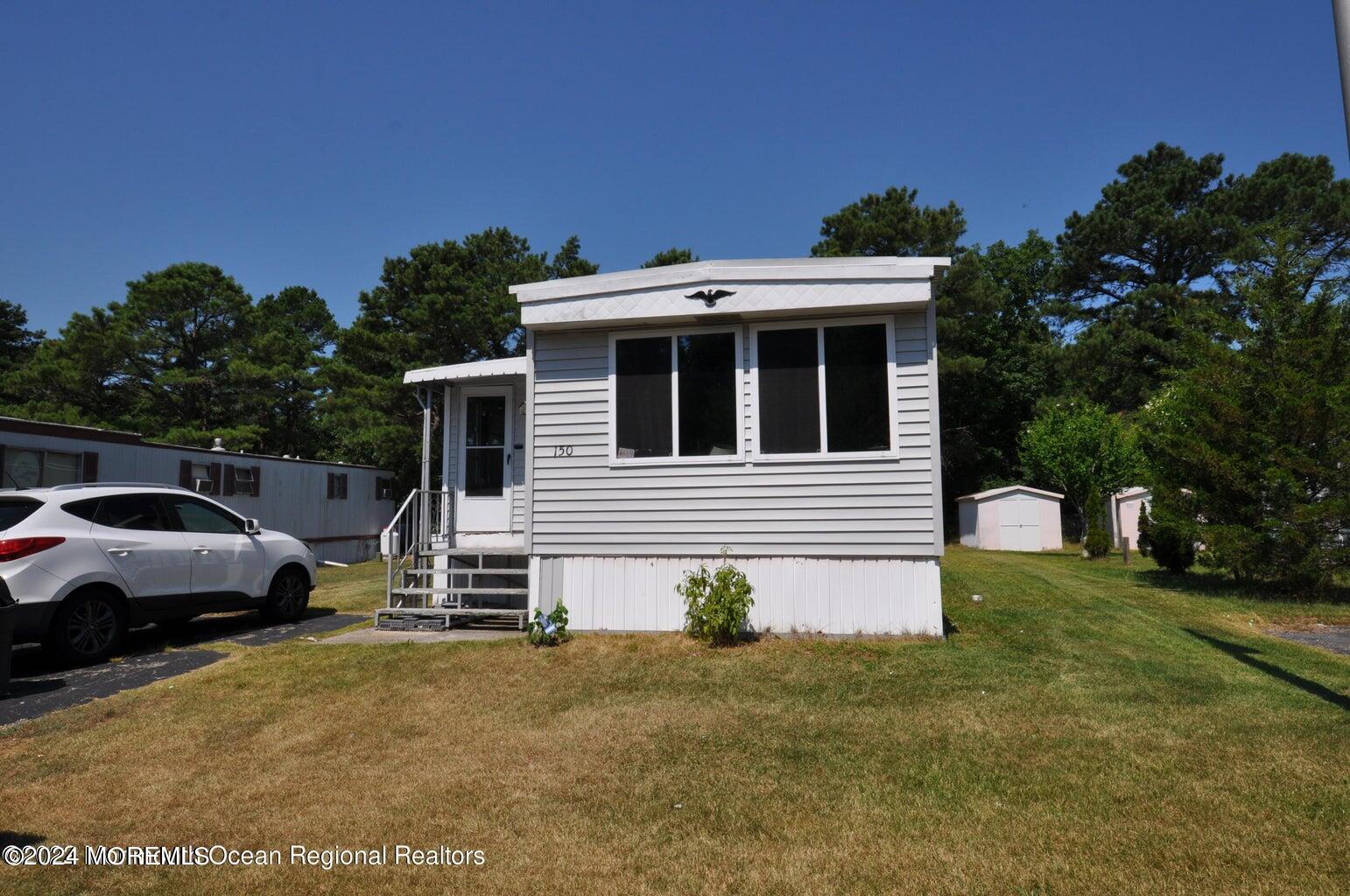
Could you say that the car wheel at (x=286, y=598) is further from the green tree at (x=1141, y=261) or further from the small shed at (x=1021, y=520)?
the green tree at (x=1141, y=261)

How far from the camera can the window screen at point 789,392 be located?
723 cm

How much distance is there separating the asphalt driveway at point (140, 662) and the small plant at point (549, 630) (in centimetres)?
267

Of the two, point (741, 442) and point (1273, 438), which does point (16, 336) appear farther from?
point (1273, 438)

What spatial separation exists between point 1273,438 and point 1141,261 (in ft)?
83.8

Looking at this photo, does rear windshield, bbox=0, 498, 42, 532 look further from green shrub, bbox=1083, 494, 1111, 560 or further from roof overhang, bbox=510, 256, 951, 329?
green shrub, bbox=1083, 494, 1111, 560

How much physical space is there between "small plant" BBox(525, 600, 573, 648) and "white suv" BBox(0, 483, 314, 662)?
11.3 feet

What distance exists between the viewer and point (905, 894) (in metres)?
2.77

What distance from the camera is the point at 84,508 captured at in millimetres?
6895

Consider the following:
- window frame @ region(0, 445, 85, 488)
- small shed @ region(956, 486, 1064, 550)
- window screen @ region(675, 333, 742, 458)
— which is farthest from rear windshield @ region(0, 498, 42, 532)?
small shed @ region(956, 486, 1064, 550)

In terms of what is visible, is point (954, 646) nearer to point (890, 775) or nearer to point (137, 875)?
point (890, 775)

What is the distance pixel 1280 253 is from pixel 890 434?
8110 mm

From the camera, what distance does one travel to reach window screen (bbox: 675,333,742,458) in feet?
24.4

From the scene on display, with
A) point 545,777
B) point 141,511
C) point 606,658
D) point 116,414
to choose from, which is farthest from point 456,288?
point 545,777

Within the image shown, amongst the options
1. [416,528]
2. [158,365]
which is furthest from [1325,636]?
[158,365]
